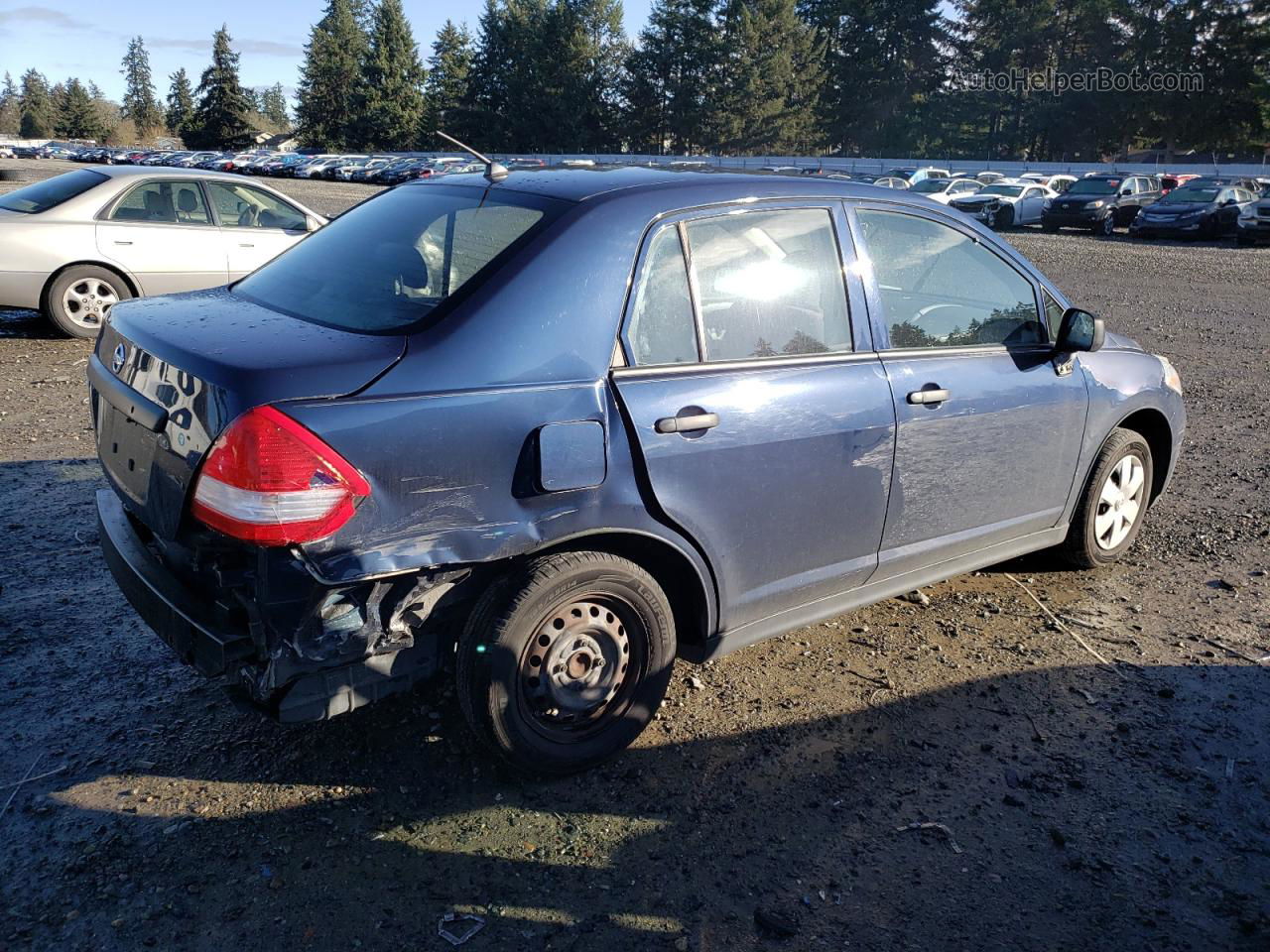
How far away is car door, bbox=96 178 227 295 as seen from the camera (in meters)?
9.40

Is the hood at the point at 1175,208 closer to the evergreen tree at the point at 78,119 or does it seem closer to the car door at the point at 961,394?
the car door at the point at 961,394

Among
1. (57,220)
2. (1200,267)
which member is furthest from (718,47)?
(57,220)

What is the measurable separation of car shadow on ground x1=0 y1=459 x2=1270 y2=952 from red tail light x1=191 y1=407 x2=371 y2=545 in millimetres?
954

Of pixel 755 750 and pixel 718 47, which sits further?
pixel 718 47

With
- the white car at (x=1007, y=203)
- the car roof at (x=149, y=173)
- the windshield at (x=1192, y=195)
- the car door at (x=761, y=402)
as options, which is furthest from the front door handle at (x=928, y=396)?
the white car at (x=1007, y=203)

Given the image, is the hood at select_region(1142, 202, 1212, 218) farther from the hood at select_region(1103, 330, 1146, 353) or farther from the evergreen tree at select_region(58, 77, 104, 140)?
the evergreen tree at select_region(58, 77, 104, 140)

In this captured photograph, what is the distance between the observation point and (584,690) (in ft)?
10.8

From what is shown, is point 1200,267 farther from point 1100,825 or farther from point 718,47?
point 718,47

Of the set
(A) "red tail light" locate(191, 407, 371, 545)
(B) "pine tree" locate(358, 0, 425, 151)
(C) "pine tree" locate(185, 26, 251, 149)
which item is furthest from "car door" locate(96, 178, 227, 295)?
(C) "pine tree" locate(185, 26, 251, 149)

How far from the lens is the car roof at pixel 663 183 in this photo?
339 centimetres

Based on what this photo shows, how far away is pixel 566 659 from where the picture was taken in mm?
3213

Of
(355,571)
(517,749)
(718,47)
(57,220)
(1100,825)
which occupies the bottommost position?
(1100,825)

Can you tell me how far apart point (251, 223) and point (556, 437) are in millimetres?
8487

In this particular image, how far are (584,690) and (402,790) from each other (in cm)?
63
